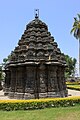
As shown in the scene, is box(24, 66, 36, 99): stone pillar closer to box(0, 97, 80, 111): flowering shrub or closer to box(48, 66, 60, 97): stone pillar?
box(48, 66, 60, 97): stone pillar

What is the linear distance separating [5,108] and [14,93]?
5.13 metres

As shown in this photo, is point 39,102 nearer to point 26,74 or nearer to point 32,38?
point 26,74

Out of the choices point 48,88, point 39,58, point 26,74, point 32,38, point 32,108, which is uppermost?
point 32,38

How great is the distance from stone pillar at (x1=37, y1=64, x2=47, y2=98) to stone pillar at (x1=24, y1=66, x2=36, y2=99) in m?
0.52

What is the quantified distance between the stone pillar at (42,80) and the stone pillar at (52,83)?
0.33m

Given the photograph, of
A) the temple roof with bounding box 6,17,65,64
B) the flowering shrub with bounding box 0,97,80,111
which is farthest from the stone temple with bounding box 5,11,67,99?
the flowering shrub with bounding box 0,97,80,111

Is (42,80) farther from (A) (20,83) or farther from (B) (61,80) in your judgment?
(B) (61,80)

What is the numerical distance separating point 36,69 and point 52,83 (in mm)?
1677

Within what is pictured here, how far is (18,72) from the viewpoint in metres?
18.5

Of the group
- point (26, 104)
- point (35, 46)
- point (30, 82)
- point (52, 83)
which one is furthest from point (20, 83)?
point (26, 104)

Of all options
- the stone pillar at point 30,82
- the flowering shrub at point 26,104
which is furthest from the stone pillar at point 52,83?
the flowering shrub at point 26,104

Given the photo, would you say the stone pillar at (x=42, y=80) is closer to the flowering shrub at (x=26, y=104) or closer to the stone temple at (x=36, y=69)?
the stone temple at (x=36, y=69)

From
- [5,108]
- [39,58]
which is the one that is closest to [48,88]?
[39,58]

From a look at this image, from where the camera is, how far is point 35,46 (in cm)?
1827
